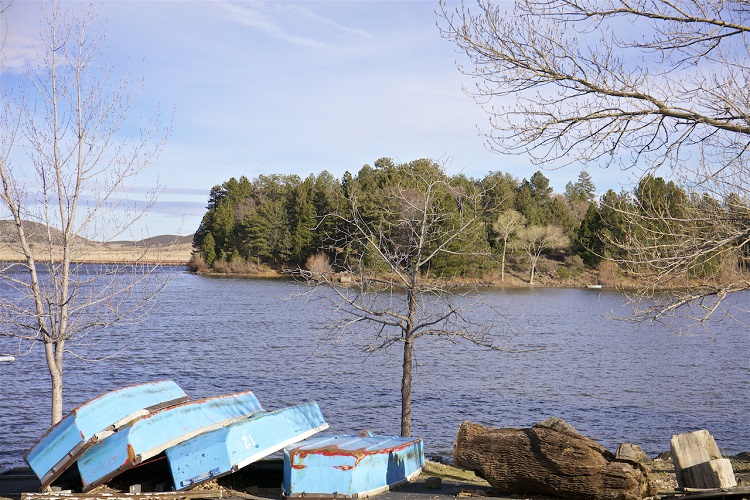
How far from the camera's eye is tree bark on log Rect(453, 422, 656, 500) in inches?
309

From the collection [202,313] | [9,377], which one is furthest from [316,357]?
Result: [202,313]

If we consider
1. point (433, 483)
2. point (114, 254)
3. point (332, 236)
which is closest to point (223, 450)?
point (433, 483)

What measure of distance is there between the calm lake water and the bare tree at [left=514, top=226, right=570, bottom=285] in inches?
1487

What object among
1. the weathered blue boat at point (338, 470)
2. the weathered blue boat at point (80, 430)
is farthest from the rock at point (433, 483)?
the weathered blue boat at point (80, 430)

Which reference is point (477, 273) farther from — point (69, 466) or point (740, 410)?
point (69, 466)

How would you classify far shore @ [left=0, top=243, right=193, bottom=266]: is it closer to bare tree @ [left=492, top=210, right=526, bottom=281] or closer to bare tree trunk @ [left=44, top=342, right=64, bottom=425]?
bare tree trunk @ [left=44, top=342, right=64, bottom=425]

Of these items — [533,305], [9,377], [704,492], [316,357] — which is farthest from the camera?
[533,305]

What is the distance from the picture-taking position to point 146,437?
350 inches

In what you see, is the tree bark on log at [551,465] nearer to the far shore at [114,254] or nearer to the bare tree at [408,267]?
the bare tree at [408,267]

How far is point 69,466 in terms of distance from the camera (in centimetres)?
873

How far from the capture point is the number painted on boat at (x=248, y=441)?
9.10 metres

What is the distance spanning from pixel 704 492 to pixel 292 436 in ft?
17.2

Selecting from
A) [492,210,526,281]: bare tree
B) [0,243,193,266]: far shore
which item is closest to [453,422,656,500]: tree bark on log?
[0,243,193,266]: far shore

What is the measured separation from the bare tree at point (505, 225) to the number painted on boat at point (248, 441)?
203 ft
